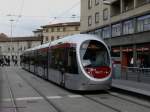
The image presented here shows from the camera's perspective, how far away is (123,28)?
42.1 m

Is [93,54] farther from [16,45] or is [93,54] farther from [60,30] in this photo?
[16,45]

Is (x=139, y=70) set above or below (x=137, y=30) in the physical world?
below

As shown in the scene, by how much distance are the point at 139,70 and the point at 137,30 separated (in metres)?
17.4

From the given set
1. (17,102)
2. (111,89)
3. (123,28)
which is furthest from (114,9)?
(17,102)

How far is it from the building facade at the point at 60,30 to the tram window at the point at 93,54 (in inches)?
3316

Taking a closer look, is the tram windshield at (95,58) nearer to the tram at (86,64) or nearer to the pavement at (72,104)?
the tram at (86,64)

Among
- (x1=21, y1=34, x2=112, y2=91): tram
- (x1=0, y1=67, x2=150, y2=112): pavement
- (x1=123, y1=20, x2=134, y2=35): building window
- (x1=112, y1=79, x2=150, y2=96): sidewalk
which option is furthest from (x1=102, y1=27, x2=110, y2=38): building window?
(x1=0, y1=67, x2=150, y2=112): pavement

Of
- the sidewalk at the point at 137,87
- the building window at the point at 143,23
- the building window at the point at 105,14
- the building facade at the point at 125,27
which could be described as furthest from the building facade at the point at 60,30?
the sidewalk at the point at 137,87

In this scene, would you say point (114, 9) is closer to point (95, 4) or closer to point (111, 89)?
point (95, 4)

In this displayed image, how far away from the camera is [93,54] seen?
17.5 metres

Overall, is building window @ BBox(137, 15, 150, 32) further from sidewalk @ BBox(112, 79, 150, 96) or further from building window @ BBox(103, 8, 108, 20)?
sidewalk @ BBox(112, 79, 150, 96)

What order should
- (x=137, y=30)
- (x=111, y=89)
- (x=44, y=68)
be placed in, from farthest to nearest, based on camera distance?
(x=137, y=30) < (x=44, y=68) < (x=111, y=89)

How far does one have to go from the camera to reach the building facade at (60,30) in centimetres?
10419

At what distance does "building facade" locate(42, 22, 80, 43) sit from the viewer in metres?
104
